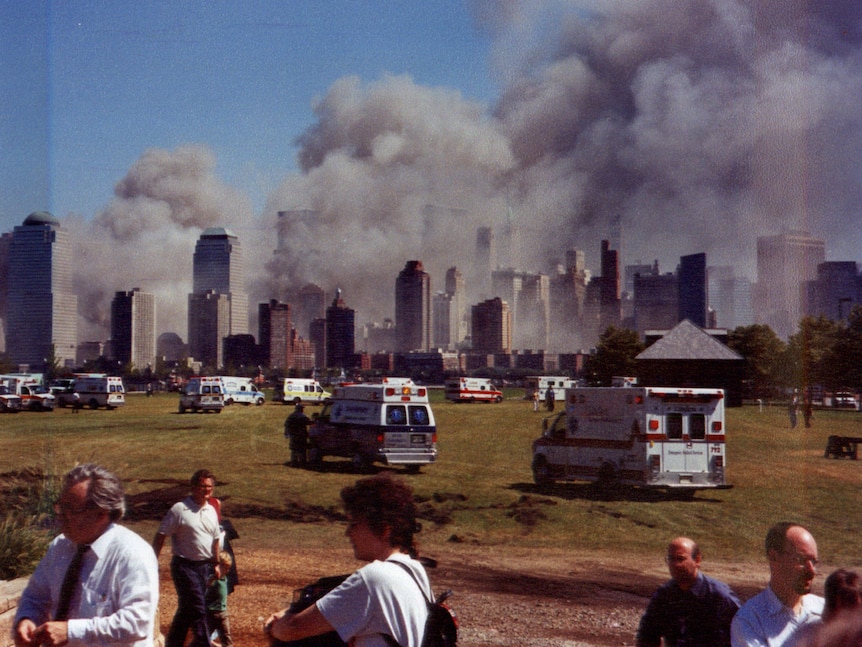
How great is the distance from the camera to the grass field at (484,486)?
16656 mm

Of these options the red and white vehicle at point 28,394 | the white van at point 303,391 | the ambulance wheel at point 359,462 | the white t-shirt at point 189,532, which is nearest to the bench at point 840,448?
the ambulance wheel at point 359,462

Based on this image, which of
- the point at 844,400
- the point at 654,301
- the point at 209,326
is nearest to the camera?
the point at 844,400

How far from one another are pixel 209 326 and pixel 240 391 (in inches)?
587

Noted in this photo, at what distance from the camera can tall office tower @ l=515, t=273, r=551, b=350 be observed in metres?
56.2

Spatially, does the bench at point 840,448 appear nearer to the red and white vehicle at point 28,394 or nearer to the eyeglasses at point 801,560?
the eyeglasses at point 801,560

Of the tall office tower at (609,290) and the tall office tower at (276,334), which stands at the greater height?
the tall office tower at (609,290)

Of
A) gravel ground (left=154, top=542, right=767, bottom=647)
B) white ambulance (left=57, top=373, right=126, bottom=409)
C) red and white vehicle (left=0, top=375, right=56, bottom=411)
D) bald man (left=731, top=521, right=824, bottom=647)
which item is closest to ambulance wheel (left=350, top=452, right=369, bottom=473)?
gravel ground (left=154, top=542, right=767, bottom=647)

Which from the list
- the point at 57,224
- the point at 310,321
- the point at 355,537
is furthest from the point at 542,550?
the point at 57,224

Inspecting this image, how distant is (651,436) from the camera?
18.4 metres

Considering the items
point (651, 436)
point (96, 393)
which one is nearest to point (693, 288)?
point (96, 393)

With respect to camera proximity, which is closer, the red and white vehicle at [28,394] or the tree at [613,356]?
the red and white vehicle at [28,394]

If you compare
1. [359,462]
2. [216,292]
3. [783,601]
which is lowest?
[359,462]

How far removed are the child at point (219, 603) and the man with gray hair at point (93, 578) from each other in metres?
3.87

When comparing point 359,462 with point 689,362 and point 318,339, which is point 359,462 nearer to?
point 318,339
